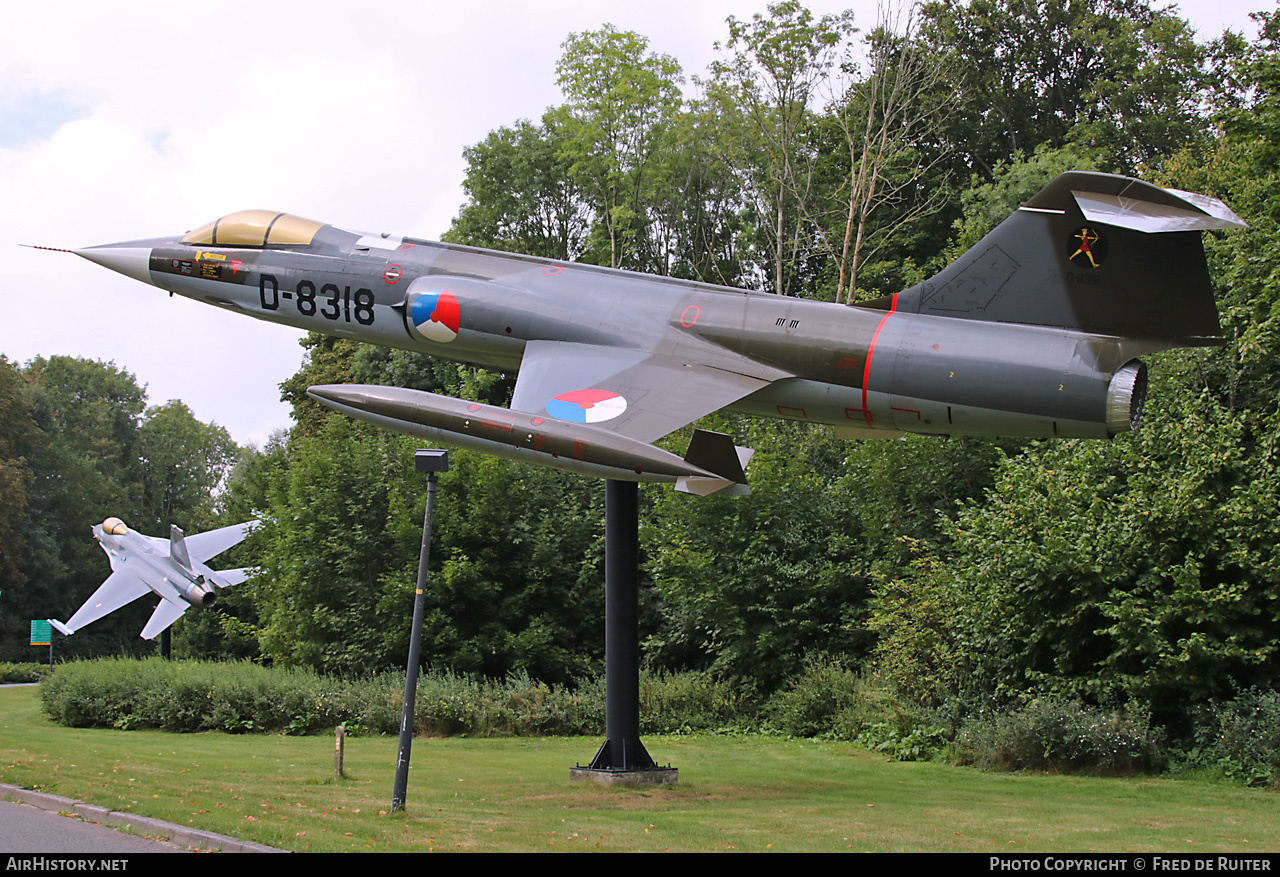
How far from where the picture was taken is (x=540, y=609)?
29.8 m

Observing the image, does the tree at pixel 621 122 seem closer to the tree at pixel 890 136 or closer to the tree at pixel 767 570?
the tree at pixel 890 136

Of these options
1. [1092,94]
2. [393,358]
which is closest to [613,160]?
[393,358]

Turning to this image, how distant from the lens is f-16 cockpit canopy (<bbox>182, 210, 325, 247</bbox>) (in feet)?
46.8

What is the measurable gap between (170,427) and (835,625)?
68014 mm

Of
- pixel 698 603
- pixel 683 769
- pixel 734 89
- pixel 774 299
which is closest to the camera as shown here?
pixel 774 299

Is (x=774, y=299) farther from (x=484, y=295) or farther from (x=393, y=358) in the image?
(x=393, y=358)

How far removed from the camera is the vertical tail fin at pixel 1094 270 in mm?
9883

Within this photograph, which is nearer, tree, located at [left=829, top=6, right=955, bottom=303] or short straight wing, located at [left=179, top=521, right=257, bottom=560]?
tree, located at [left=829, top=6, right=955, bottom=303]

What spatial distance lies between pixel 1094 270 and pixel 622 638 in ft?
24.7

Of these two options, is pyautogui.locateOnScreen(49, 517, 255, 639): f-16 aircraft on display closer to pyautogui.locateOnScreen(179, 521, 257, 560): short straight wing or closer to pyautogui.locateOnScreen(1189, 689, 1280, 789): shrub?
pyautogui.locateOnScreen(179, 521, 257, 560): short straight wing

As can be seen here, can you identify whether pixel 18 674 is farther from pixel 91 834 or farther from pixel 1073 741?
pixel 1073 741

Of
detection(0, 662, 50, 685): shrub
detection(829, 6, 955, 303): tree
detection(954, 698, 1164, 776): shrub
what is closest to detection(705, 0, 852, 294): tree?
detection(829, 6, 955, 303): tree

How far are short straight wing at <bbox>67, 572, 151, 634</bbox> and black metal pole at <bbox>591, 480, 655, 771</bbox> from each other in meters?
27.4
